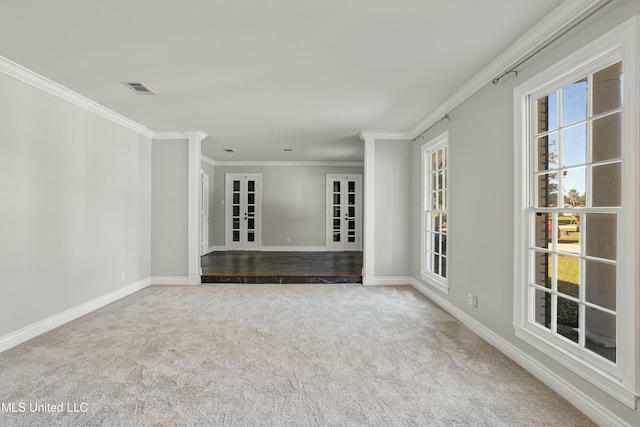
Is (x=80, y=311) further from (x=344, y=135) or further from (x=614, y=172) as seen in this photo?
(x=614, y=172)

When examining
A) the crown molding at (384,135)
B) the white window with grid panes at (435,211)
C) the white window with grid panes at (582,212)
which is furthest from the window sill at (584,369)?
the crown molding at (384,135)

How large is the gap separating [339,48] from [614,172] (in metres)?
2.09

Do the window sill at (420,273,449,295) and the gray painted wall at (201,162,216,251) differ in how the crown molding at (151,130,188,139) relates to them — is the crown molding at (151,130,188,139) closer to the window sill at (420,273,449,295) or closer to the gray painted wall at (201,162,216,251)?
the gray painted wall at (201,162,216,251)

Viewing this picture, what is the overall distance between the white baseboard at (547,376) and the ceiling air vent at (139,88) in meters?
4.15

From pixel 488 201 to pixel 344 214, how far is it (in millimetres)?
5687

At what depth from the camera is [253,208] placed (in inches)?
344

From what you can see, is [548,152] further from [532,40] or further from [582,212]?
[532,40]

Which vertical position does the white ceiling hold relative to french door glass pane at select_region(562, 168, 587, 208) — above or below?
above

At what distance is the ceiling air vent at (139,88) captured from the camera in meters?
3.33

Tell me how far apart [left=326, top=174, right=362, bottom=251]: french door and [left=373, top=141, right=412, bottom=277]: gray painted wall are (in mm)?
3242

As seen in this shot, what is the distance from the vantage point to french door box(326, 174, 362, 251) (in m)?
8.70

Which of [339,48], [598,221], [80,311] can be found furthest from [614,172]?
[80,311]

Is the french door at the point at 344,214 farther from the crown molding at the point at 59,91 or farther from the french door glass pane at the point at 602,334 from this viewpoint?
the french door glass pane at the point at 602,334

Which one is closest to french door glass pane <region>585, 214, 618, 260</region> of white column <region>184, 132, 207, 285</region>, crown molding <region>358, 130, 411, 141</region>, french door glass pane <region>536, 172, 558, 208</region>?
french door glass pane <region>536, 172, 558, 208</region>
